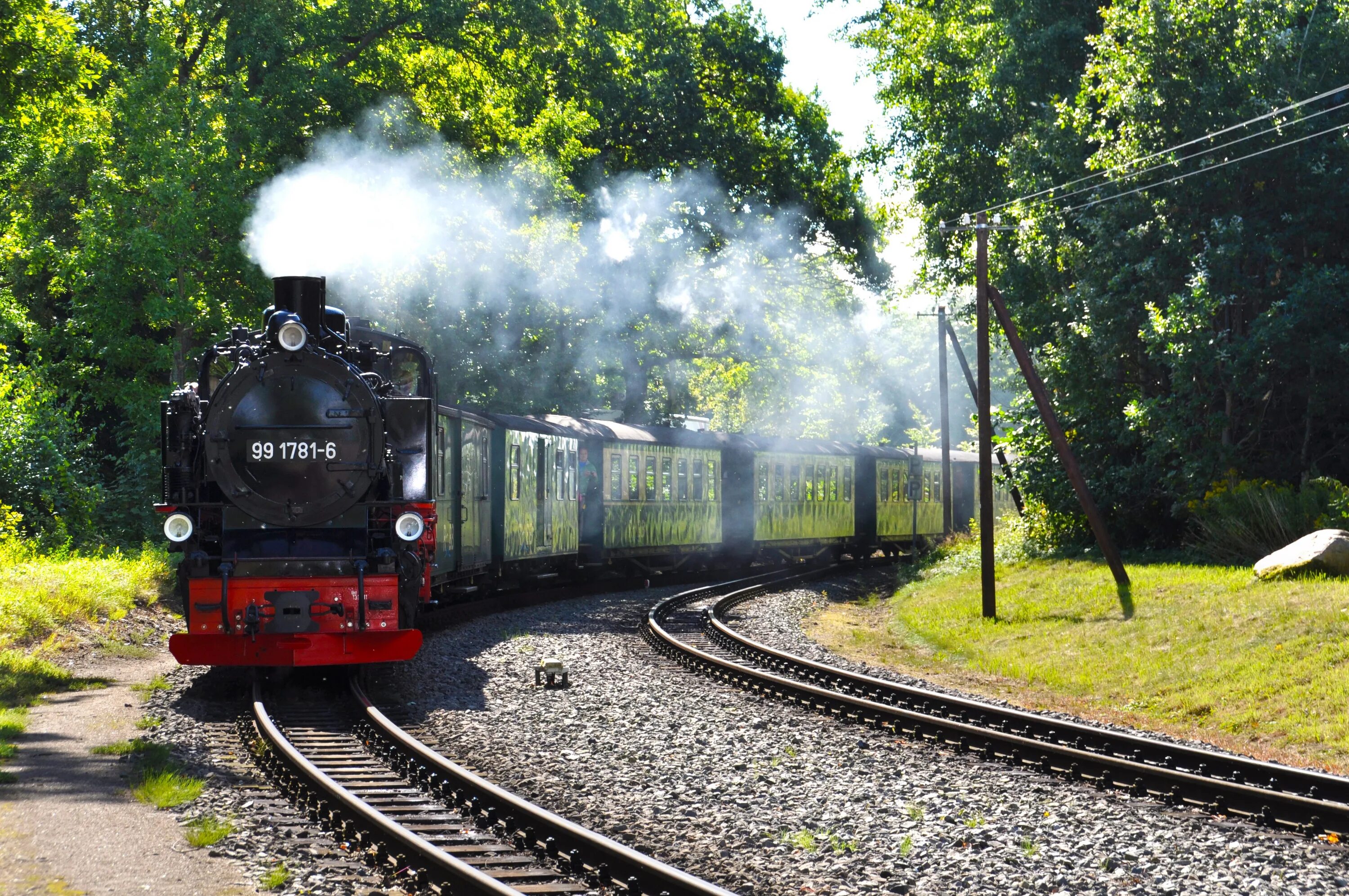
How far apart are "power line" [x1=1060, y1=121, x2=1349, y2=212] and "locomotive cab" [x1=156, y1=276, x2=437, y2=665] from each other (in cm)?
1411

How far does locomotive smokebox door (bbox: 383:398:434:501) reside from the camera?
36.8ft

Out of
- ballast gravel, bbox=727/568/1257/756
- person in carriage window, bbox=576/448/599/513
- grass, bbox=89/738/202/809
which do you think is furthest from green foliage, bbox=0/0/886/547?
ballast gravel, bbox=727/568/1257/756

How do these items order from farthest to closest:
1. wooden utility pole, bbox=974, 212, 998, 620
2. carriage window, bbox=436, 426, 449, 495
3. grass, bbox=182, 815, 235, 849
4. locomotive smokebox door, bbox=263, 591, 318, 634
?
wooden utility pole, bbox=974, 212, 998, 620 → carriage window, bbox=436, 426, 449, 495 → locomotive smokebox door, bbox=263, 591, 318, 634 → grass, bbox=182, 815, 235, 849

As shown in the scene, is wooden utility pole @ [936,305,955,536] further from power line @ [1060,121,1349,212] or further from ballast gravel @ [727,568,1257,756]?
power line @ [1060,121,1349,212]

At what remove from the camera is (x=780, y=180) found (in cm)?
4109

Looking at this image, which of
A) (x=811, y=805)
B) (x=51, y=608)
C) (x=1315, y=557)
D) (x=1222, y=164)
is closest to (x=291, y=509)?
(x=51, y=608)

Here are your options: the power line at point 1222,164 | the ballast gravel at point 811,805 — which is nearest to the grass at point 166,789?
the ballast gravel at point 811,805

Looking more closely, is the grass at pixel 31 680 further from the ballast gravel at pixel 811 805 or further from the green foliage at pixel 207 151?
the green foliage at pixel 207 151

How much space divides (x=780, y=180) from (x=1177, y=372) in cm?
2242

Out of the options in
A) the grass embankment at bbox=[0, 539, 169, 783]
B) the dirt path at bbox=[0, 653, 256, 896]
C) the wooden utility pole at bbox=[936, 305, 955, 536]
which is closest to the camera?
the dirt path at bbox=[0, 653, 256, 896]

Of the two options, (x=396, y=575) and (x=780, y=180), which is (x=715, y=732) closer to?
(x=396, y=575)

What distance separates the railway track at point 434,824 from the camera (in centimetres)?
577

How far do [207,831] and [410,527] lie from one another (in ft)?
14.5

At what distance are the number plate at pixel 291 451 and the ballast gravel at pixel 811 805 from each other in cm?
207
